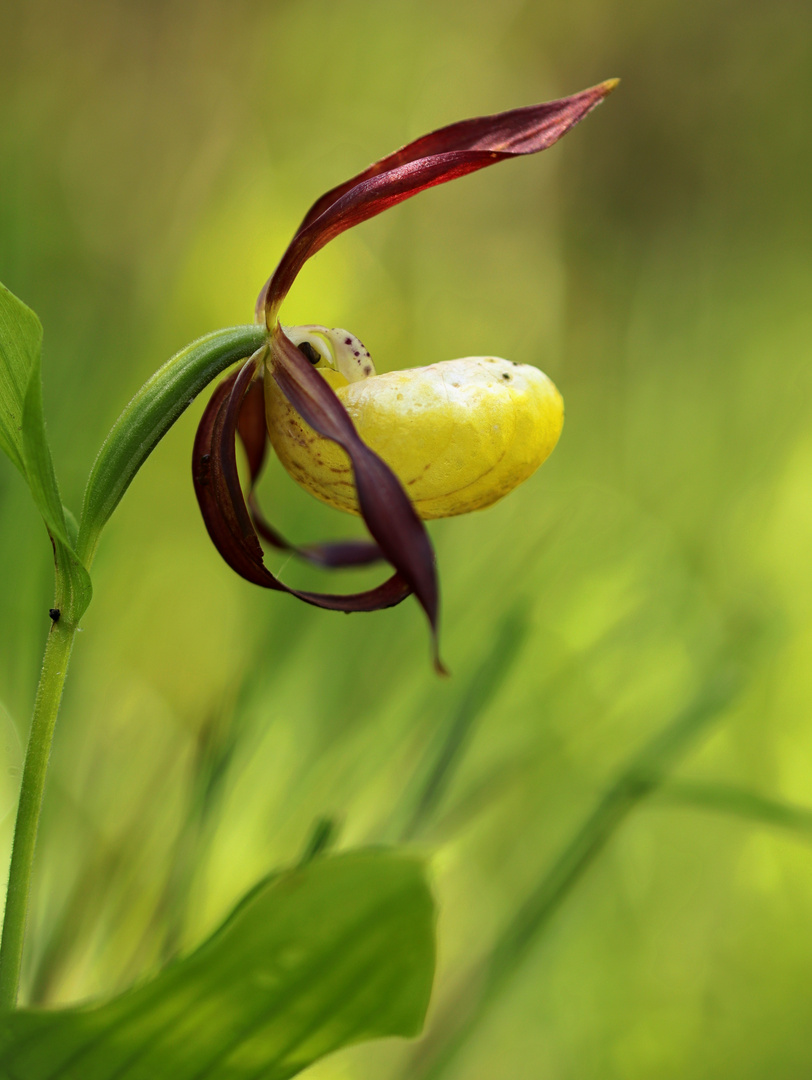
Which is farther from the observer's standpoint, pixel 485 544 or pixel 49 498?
pixel 485 544

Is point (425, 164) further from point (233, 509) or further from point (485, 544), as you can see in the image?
point (485, 544)

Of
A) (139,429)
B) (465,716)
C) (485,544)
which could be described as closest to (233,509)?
(139,429)

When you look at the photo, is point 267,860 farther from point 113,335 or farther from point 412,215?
point 412,215

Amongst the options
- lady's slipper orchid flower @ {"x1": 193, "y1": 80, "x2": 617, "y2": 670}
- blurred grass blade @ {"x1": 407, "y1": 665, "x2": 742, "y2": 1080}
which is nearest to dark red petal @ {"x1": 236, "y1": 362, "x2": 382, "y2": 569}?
lady's slipper orchid flower @ {"x1": 193, "y1": 80, "x2": 617, "y2": 670}

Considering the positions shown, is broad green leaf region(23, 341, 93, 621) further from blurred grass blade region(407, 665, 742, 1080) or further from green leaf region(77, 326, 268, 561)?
blurred grass blade region(407, 665, 742, 1080)

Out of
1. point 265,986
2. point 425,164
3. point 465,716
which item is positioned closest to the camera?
point 265,986

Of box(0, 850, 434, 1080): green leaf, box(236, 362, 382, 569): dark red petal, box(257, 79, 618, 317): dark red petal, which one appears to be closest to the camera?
box(0, 850, 434, 1080): green leaf
